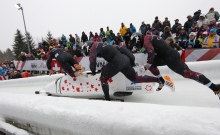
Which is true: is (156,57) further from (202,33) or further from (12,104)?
(202,33)

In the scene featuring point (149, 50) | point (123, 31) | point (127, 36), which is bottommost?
point (149, 50)

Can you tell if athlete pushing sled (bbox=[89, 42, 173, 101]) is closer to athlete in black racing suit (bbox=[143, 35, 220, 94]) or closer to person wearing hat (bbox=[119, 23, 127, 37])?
athlete in black racing suit (bbox=[143, 35, 220, 94])

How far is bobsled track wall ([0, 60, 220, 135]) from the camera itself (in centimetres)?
108

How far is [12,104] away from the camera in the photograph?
2.09 meters

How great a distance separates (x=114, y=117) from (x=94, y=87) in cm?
176

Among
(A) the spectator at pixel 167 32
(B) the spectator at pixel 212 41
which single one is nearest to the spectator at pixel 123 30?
(A) the spectator at pixel 167 32

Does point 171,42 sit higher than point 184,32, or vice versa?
point 184,32

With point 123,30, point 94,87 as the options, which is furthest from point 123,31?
point 94,87

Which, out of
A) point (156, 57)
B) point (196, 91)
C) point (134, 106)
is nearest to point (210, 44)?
point (196, 91)

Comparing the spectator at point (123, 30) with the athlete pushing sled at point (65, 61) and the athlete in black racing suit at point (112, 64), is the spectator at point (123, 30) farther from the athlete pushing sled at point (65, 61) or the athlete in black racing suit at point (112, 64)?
the athlete in black racing suit at point (112, 64)

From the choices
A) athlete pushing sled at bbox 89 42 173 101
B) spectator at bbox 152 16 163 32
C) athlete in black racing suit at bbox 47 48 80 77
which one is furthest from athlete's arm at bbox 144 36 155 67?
spectator at bbox 152 16 163 32

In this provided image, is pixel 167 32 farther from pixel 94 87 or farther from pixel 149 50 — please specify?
pixel 94 87

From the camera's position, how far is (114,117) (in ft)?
4.36

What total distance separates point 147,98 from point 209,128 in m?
2.03
